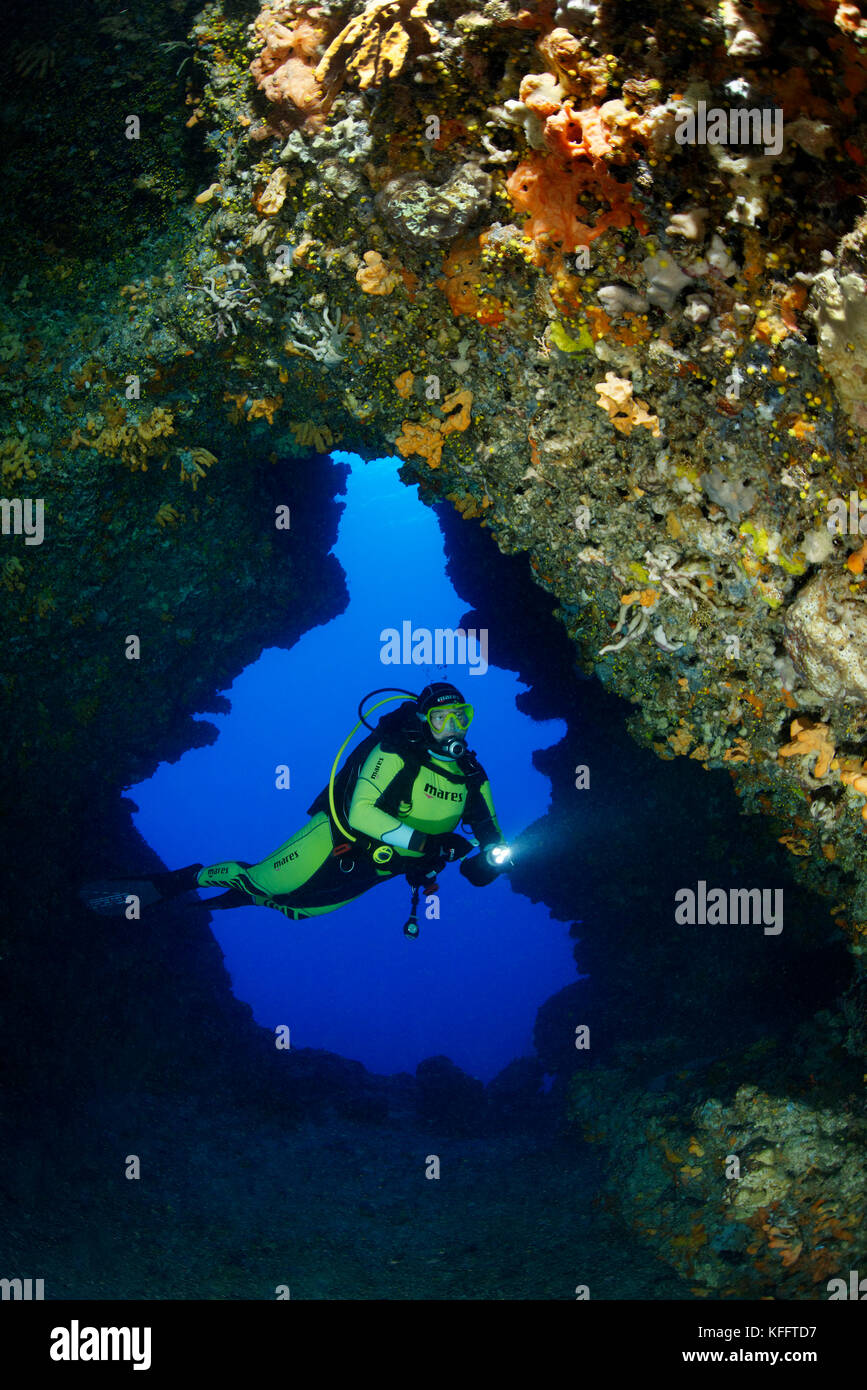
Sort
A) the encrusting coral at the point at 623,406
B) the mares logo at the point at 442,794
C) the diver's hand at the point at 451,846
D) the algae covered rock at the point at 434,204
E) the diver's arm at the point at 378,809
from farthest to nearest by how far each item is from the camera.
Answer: the mares logo at the point at 442,794
the diver's hand at the point at 451,846
the diver's arm at the point at 378,809
the algae covered rock at the point at 434,204
the encrusting coral at the point at 623,406

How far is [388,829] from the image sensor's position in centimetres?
700

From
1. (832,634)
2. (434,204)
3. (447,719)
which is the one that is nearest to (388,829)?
(447,719)

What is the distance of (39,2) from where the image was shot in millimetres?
4891

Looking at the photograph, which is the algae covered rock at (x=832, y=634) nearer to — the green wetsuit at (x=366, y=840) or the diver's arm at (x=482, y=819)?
the green wetsuit at (x=366, y=840)

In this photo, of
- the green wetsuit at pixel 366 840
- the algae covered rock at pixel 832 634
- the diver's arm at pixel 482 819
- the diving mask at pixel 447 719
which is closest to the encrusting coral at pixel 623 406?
the algae covered rock at pixel 832 634

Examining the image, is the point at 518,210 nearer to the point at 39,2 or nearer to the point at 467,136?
the point at 467,136

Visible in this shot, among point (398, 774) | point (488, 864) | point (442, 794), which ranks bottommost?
point (488, 864)

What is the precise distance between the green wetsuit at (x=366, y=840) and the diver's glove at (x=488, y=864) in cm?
27

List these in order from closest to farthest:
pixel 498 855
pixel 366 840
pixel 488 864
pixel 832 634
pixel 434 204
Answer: pixel 832 634, pixel 434 204, pixel 498 855, pixel 488 864, pixel 366 840

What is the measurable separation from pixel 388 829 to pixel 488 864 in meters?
1.02

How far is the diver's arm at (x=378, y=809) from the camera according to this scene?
6.96 metres

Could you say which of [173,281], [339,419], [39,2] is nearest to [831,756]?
[339,419]

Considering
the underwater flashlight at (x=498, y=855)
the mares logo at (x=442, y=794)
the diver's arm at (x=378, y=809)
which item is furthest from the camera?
the mares logo at (x=442, y=794)

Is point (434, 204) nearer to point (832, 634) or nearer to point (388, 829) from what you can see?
point (832, 634)
